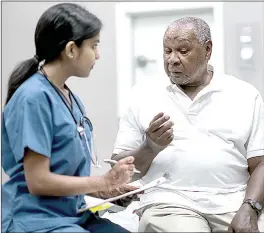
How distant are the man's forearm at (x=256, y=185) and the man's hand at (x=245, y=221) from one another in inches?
2.0

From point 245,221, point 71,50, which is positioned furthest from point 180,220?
point 71,50

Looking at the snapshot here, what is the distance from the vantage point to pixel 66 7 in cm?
120

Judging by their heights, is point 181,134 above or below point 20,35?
below

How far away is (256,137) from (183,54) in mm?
390

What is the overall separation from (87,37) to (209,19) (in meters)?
→ 1.06

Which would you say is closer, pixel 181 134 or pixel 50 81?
pixel 50 81

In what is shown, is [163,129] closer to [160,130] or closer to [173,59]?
[160,130]

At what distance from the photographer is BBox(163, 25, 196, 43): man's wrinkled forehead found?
1.57m

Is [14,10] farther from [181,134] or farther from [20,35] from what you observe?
[181,134]

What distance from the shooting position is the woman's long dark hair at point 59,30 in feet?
3.86

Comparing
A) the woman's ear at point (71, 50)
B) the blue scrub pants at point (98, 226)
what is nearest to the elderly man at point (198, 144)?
the blue scrub pants at point (98, 226)

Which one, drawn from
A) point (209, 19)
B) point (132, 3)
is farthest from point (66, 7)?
point (209, 19)

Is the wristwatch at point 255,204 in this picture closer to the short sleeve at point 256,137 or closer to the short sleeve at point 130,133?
the short sleeve at point 256,137

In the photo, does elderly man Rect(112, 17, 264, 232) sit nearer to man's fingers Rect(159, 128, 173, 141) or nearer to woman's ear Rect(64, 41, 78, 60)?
man's fingers Rect(159, 128, 173, 141)
